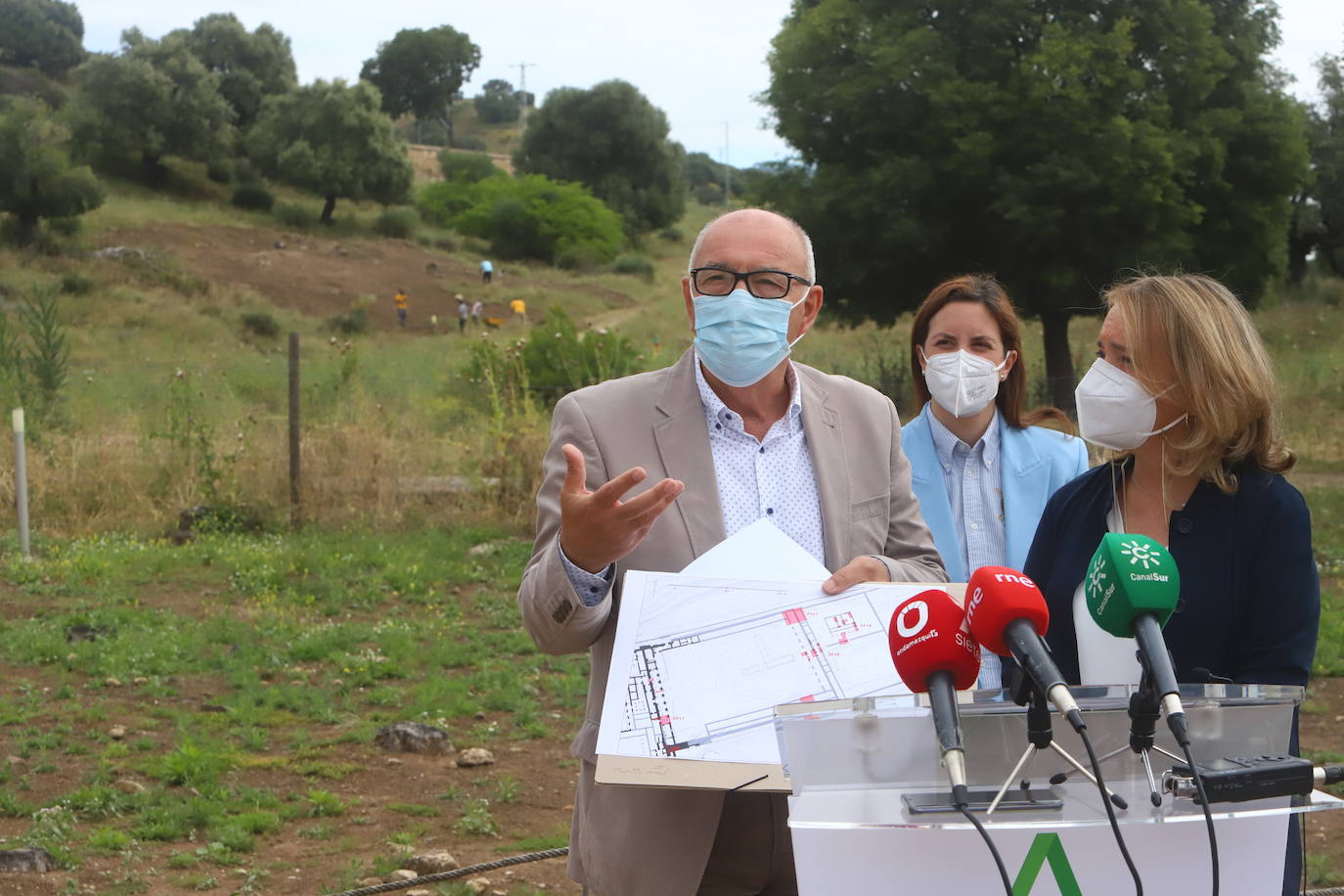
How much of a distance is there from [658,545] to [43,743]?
547cm

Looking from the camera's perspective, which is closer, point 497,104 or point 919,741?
point 919,741

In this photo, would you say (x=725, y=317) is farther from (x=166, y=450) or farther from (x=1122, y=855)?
(x=166, y=450)

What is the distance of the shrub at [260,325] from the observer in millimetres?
37625

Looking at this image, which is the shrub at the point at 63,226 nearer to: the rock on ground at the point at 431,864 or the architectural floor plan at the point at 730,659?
the rock on ground at the point at 431,864

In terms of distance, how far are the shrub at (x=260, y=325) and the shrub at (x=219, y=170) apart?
80.1 ft

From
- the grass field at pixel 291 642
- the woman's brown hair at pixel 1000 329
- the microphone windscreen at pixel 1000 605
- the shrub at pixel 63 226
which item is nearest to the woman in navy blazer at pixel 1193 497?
the microphone windscreen at pixel 1000 605

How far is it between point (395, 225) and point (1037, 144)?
139 ft

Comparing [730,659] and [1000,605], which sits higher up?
[1000,605]

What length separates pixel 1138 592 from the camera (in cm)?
173

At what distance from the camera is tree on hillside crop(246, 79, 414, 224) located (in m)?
58.1

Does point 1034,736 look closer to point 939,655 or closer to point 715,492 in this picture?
point 939,655

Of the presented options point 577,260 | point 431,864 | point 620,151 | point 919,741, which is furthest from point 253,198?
point 919,741

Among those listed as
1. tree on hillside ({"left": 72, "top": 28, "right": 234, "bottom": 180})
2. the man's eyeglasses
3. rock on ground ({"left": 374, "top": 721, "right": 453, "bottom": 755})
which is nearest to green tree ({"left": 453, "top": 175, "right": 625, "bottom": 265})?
tree on hillside ({"left": 72, "top": 28, "right": 234, "bottom": 180})

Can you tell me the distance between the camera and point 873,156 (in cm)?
2016
